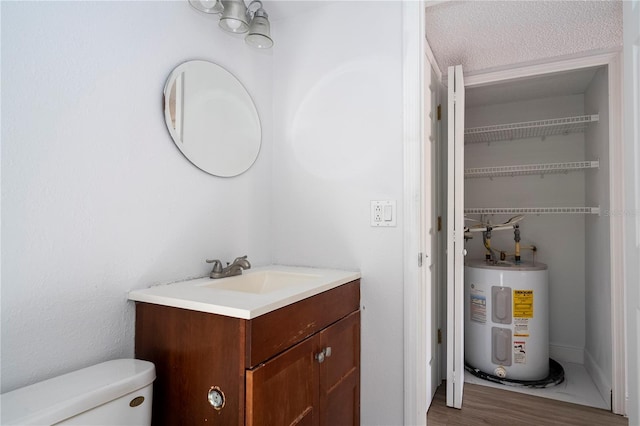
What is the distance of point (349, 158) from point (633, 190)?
40.8 inches

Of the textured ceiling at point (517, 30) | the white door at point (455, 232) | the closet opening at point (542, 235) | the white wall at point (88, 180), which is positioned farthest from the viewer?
the closet opening at point (542, 235)

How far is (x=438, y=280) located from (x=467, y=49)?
5.09 ft

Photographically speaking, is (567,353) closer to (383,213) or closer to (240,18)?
(383,213)

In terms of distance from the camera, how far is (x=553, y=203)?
2.84 meters

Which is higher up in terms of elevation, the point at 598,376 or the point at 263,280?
the point at 263,280

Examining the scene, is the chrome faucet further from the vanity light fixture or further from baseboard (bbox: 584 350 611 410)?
baseboard (bbox: 584 350 611 410)

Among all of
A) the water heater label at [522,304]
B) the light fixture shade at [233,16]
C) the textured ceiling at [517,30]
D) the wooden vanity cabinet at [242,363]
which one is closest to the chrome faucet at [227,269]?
the wooden vanity cabinet at [242,363]

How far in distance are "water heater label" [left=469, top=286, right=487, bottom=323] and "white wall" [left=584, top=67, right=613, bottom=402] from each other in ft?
2.36

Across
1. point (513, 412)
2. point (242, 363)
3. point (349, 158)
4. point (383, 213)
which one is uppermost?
point (349, 158)

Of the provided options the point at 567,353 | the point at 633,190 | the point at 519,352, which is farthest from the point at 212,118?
the point at 567,353

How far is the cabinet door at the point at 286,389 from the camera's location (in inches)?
34.8

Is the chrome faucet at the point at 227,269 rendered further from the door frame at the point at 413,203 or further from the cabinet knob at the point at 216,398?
the door frame at the point at 413,203

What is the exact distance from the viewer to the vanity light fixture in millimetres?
1268

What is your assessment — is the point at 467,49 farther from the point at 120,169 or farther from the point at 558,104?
the point at 120,169
